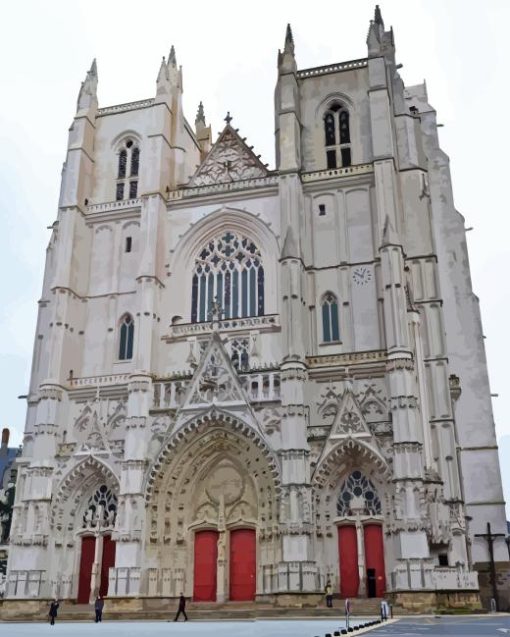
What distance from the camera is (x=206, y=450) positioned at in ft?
94.8

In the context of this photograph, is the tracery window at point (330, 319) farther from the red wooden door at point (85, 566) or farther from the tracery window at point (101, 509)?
the red wooden door at point (85, 566)

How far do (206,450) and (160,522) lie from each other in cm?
333

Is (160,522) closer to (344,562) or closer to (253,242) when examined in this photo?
(344,562)

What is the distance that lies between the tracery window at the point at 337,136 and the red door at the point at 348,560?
1640 cm

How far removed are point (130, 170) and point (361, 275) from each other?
13.6 metres

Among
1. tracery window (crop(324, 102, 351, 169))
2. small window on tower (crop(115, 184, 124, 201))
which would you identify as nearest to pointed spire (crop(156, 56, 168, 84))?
small window on tower (crop(115, 184, 124, 201))

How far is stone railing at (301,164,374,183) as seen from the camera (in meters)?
32.2

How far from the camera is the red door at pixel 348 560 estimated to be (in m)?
25.9

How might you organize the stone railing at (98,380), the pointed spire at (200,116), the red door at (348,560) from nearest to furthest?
the red door at (348,560) → the stone railing at (98,380) → the pointed spire at (200,116)

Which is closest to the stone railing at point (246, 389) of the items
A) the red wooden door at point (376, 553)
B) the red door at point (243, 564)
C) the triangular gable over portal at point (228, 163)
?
the red door at point (243, 564)

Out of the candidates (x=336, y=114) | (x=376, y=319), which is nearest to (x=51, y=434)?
(x=376, y=319)

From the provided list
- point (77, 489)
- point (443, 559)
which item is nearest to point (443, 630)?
point (443, 559)

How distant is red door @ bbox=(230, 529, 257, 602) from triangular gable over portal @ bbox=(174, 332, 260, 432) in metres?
4.61

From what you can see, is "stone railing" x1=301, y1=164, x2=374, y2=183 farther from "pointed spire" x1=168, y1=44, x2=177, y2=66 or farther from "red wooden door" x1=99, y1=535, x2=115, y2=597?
"red wooden door" x1=99, y1=535, x2=115, y2=597
